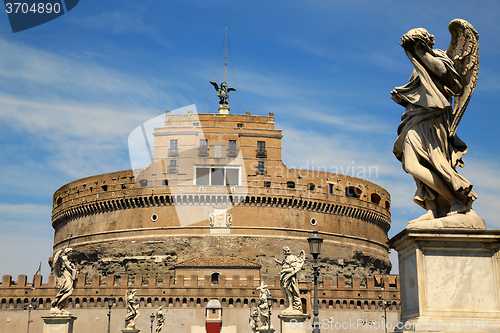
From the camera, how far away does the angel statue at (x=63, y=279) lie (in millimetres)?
11773

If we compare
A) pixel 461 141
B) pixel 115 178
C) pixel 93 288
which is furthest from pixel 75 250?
pixel 461 141

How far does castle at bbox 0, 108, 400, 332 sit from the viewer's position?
4200cm

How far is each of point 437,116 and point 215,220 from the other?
139ft

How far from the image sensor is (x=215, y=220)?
154 feet

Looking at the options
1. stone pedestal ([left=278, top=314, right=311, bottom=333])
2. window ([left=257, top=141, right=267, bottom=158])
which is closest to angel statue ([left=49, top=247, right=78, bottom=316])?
stone pedestal ([left=278, top=314, right=311, bottom=333])

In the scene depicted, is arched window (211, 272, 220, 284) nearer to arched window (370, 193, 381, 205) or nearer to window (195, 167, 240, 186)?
window (195, 167, 240, 186)

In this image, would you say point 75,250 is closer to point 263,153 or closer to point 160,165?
point 160,165

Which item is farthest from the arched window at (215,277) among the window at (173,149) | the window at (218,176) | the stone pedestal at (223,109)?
the stone pedestal at (223,109)

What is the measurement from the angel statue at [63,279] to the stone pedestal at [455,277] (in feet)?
28.9

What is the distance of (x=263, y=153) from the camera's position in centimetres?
4903

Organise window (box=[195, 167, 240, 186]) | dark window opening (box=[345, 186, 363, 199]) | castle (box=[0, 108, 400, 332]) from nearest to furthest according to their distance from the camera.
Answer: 1. castle (box=[0, 108, 400, 332])
2. window (box=[195, 167, 240, 186])
3. dark window opening (box=[345, 186, 363, 199])

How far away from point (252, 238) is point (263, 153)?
7.40 metres

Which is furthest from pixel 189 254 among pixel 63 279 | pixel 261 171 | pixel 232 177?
pixel 63 279

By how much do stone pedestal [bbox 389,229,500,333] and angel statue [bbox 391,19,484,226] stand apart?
239 mm
